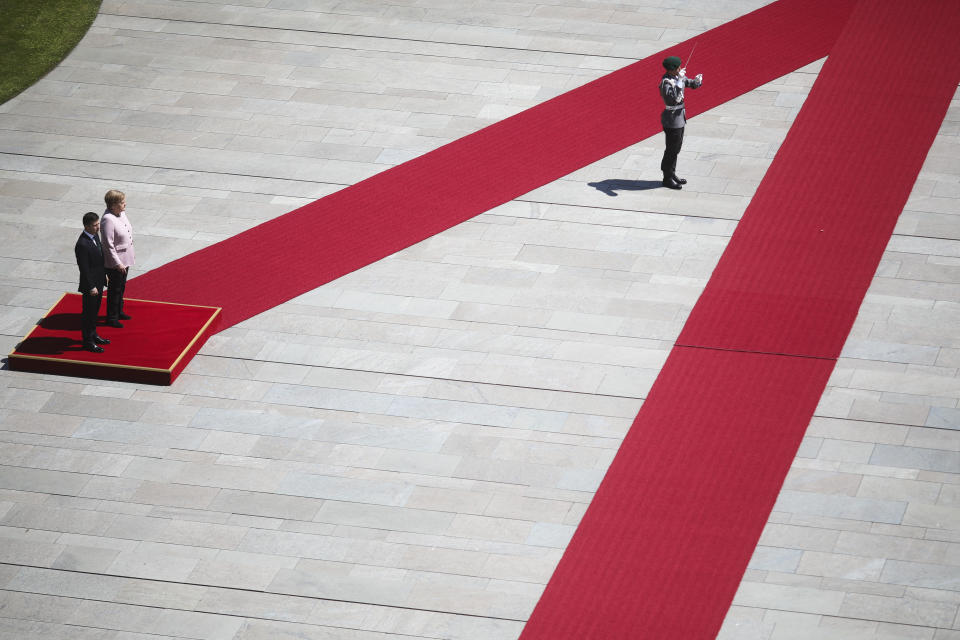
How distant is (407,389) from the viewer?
10555 millimetres

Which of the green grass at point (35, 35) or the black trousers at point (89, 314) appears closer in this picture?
the black trousers at point (89, 314)

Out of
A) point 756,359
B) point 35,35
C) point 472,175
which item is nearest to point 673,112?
point 472,175

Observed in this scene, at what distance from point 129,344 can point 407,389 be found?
2.55m

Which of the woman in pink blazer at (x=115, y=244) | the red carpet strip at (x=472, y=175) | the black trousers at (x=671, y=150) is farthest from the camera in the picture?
the black trousers at (x=671, y=150)

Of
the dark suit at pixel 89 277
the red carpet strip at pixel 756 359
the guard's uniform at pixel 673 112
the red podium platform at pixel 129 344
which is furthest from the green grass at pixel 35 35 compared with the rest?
the red carpet strip at pixel 756 359

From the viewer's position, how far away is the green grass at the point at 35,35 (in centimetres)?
1563

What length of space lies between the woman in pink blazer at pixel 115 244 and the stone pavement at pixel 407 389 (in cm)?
87

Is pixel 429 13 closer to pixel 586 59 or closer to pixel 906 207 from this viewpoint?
pixel 586 59

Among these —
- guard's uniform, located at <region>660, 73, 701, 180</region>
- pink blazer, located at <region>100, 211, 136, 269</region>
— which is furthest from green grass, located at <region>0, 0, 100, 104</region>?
guard's uniform, located at <region>660, 73, 701, 180</region>

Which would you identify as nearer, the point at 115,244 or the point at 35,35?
the point at 115,244

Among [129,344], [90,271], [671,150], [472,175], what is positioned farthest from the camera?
[472,175]

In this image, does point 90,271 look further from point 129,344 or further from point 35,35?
point 35,35

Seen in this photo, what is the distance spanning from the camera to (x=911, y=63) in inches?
567

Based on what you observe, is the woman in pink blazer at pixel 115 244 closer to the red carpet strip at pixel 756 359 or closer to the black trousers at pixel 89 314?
the black trousers at pixel 89 314
